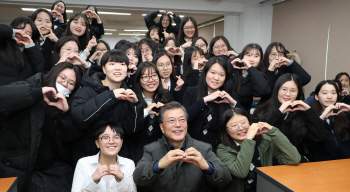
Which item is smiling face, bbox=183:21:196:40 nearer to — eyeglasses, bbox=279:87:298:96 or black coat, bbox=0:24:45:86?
eyeglasses, bbox=279:87:298:96

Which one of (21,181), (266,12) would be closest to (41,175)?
(21,181)

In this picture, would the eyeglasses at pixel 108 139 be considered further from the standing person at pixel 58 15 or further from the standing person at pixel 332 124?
the standing person at pixel 58 15

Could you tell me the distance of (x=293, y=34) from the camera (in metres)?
6.45

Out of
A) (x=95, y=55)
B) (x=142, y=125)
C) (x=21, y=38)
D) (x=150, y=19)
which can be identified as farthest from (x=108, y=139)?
(x=150, y=19)

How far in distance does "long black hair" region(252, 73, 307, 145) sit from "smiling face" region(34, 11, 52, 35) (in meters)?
2.64

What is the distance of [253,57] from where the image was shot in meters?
2.95

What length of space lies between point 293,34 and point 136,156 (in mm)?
5650

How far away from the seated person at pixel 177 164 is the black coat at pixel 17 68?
4.48ft

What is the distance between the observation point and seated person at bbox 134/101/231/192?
1.62 metres

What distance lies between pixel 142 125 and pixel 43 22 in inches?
81.7

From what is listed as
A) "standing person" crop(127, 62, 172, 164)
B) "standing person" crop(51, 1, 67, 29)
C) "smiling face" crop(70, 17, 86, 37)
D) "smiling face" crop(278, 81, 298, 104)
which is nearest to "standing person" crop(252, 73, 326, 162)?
"smiling face" crop(278, 81, 298, 104)

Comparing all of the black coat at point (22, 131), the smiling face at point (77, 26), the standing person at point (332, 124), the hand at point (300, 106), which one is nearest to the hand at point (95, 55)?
the smiling face at point (77, 26)

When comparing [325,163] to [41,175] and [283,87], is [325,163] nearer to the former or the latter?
[283,87]

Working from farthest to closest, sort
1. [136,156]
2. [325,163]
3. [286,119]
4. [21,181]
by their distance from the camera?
[286,119], [136,156], [325,163], [21,181]
